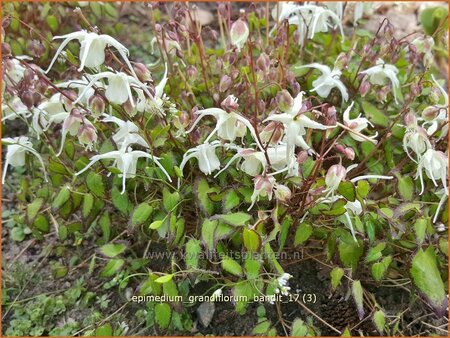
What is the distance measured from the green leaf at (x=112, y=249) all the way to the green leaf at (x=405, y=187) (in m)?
0.75

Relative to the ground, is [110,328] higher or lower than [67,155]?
lower

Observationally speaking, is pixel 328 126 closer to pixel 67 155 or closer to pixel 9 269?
pixel 67 155

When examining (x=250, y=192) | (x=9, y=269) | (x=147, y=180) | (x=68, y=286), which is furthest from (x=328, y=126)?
(x=9, y=269)

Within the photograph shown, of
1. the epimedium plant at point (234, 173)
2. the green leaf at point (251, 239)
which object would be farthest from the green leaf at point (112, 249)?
the green leaf at point (251, 239)

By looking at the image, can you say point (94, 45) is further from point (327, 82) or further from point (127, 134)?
point (327, 82)

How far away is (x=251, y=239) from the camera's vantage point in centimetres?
149

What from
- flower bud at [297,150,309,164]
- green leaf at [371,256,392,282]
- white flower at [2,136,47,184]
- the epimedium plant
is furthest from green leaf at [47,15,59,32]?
green leaf at [371,256,392,282]

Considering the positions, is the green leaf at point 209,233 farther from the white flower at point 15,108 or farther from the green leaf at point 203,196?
the white flower at point 15,108

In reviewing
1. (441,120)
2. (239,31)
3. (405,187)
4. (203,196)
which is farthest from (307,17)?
(203,196)

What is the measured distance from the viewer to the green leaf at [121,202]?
171 cm

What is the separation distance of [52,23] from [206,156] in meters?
1.17

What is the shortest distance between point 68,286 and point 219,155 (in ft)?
2.14

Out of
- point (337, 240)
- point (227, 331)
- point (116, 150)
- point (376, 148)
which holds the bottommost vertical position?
point (227, 331)

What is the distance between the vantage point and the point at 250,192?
5.28 ft
